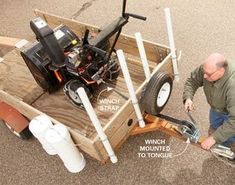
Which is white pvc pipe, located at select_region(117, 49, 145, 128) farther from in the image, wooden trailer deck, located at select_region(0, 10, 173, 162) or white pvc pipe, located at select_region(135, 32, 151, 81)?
white pvc pipe, located at select_region(135, 32, 151, 81)

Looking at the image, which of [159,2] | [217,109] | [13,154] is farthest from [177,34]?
[13,154]

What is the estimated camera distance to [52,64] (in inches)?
91.2

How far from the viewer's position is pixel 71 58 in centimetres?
216

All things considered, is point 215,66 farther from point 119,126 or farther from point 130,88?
point 119,126

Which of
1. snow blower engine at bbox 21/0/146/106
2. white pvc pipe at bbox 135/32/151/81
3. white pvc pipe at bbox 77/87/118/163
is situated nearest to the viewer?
white pvc pipe at bbox 77/87/118/163

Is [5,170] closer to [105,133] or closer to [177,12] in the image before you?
[105,133]

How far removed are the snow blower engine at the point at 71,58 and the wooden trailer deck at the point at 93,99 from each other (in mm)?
122

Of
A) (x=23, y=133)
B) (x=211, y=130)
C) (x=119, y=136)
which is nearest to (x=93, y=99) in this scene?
(x=119, y=136)

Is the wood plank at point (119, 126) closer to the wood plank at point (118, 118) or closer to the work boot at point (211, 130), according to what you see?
the wood plank at point (118, 118)

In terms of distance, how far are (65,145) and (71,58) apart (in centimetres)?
62

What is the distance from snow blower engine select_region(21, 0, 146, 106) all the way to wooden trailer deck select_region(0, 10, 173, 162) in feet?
0.40

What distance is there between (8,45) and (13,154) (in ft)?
4.43

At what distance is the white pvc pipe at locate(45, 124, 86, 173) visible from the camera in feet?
6.70

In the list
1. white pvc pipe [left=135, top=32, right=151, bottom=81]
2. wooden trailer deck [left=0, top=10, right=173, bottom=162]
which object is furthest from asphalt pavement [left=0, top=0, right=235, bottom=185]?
white pvc pipe [left=135, top=32, right=151, bottom=81]
